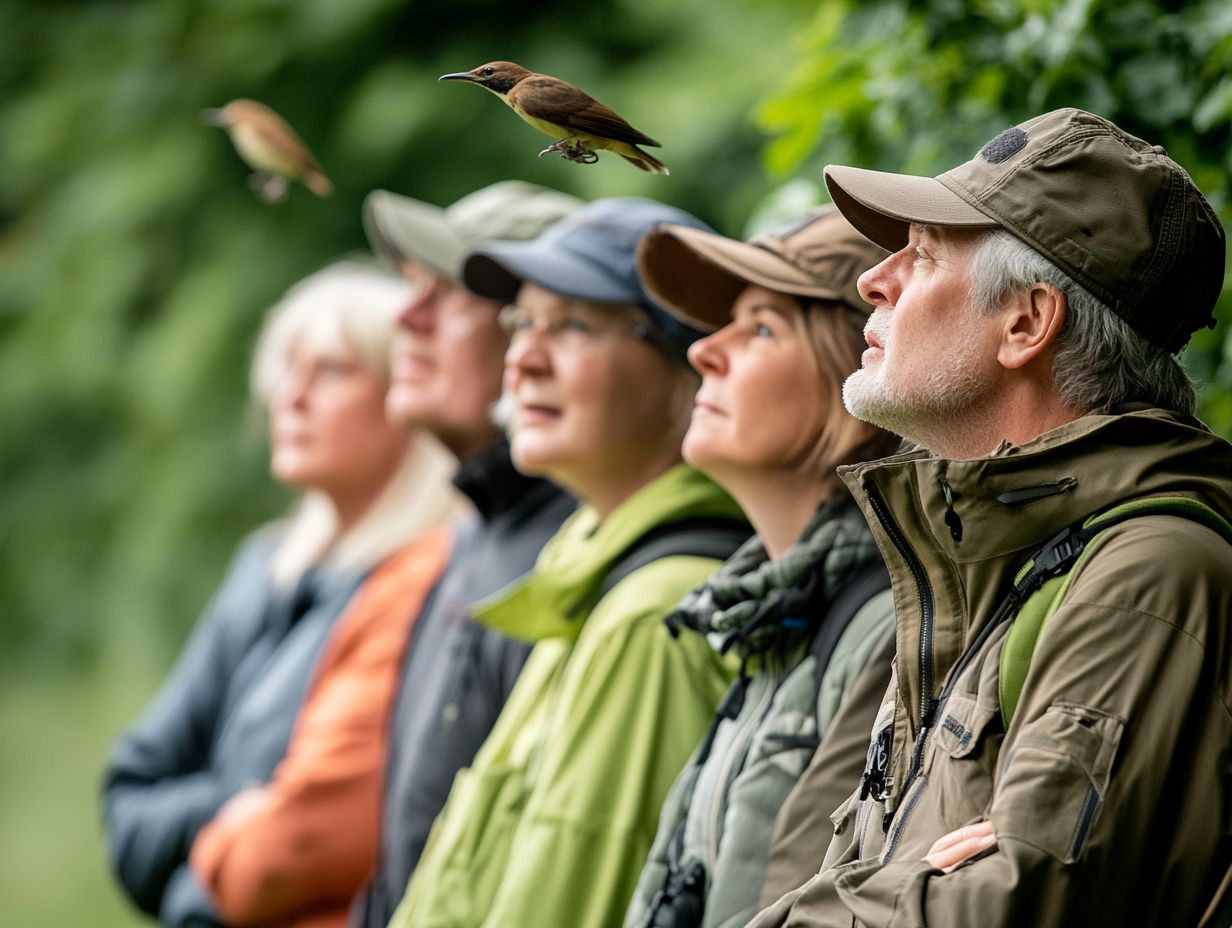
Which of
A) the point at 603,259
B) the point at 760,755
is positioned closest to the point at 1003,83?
the point at 603,259

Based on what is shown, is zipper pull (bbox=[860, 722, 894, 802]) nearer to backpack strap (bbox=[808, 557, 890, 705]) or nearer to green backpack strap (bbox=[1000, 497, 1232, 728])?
green backpack strap (bbox=[1000, 497, 1232, 728])

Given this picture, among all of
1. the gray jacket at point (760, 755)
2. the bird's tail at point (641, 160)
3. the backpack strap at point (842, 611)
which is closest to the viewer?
the bird's tail at point (641, 160)

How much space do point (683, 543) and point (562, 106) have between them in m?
1.49

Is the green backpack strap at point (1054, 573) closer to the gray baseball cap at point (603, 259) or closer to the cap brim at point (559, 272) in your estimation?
the gray baseball cap at point (603, 259)

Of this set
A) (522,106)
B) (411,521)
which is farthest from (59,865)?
(522,106)

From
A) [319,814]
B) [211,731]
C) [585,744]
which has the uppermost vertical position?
[585,744]

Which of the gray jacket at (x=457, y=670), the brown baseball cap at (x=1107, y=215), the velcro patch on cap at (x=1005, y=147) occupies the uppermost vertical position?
the velcro patch on cap at (x=1005, y=147)

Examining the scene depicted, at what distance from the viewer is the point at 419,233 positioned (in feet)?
17.1

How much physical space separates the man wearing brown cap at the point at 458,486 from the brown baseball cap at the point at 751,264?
1.10 meters

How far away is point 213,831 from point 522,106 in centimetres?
315

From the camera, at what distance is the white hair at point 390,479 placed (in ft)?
20.0

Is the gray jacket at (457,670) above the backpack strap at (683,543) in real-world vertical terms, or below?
below

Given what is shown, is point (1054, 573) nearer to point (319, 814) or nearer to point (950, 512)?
point (950, 512)

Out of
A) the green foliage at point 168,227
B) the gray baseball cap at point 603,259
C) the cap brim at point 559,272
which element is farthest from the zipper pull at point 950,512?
the green foliage at point 168,227
